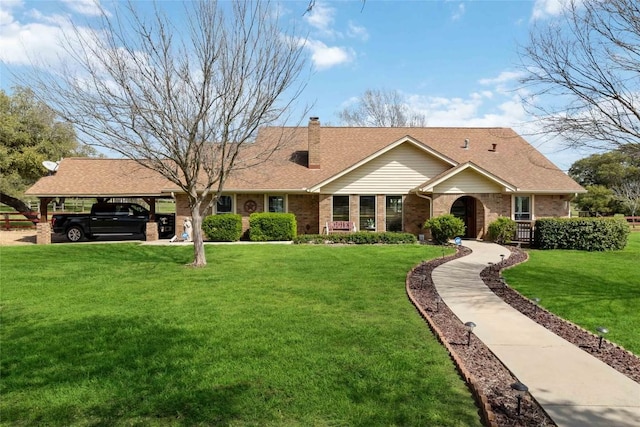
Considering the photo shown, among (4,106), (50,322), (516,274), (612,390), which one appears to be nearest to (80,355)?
(50,322)

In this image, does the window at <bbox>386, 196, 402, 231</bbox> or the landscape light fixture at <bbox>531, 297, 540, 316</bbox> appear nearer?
the landscape light fixture at <bbox>531, 297, 540, 316</bbox>

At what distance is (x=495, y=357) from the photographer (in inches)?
197

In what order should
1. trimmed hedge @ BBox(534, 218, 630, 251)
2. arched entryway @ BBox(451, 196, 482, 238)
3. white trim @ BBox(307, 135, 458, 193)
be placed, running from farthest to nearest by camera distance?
1. arched entryway @ BBox(451, 196, 482, 238)
2. white trim @ BBox(307, 135, 458, 193)
3. trimmed hedge @ BBox(534, 218, 630, 251)

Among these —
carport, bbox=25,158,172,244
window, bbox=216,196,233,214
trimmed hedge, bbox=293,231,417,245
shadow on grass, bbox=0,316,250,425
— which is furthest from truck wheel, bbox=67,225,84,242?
shadow on grass, bbox=0,316,250,425

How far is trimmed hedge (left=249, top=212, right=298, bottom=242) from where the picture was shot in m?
19.2

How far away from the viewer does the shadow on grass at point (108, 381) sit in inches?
142

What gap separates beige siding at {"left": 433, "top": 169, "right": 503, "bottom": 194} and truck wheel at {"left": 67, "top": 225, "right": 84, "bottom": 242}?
654 inches

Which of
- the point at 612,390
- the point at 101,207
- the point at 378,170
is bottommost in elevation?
the point at 612,390

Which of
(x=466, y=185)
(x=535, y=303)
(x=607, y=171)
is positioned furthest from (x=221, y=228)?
(x=607, y=171)

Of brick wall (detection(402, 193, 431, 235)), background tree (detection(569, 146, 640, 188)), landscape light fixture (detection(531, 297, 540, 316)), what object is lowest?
landscape light fixture (detection(531, 297, 540, 316))

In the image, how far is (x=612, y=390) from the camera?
4.09 metres

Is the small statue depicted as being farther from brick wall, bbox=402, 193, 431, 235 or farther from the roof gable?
the roof gable

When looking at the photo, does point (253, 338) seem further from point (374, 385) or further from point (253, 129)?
point (253, 129)

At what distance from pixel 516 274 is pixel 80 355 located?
9.81 m
